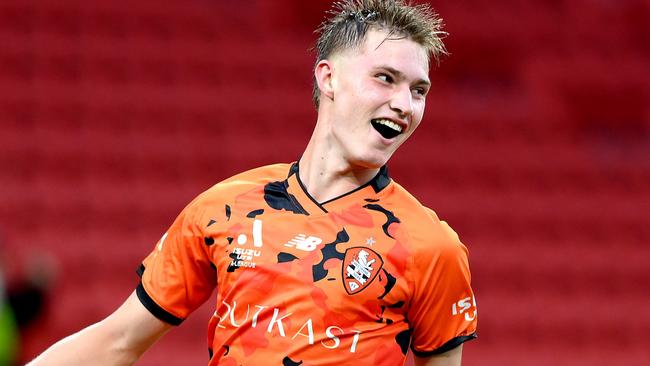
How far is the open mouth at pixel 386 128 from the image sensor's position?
6.84ft

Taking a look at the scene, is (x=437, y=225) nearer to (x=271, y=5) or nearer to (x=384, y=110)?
(x=384, y=110)

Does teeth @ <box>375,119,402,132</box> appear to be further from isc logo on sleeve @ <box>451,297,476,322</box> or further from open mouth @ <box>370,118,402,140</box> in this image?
isc logo on sleeve @ <box>451,297,476,322</box>

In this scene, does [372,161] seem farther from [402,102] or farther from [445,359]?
[445,359]

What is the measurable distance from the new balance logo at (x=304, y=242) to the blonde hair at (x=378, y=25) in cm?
35

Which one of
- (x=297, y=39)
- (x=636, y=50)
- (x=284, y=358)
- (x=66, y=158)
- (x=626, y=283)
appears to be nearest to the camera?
(x=284, y=358)

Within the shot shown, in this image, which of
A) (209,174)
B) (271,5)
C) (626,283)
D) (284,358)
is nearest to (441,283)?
(284,358)

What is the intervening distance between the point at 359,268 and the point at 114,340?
594 millimetres

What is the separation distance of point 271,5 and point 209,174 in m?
1.75

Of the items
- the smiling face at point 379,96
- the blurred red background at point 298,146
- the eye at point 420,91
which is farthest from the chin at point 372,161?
the blurred red background at point 298,146

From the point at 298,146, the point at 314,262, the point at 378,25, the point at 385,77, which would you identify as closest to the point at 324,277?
the point at 314,262

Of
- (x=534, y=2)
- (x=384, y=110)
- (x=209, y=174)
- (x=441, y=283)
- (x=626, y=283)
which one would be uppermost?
(x=534, y=2)

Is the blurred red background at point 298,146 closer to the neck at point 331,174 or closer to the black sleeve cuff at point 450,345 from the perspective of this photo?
the neck at point 331,174

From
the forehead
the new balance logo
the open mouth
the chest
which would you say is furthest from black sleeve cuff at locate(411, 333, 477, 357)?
the forehead

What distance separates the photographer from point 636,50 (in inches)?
343
